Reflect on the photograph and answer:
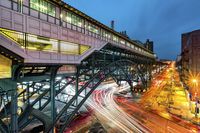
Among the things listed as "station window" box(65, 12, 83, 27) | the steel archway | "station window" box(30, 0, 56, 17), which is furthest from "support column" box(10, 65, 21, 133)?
"station window" box(65, 12, 83, 27)

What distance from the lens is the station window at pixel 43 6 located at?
1308 cm

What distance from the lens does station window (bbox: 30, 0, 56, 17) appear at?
1308 centimetres

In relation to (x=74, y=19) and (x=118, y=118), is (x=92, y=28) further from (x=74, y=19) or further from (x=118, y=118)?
(x=118, y=118)

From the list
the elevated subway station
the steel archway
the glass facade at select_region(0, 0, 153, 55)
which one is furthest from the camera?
the steel archway

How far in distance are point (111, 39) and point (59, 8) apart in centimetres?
1775

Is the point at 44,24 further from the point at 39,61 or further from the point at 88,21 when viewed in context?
the point at 88,21

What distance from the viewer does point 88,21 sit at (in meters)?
22.6

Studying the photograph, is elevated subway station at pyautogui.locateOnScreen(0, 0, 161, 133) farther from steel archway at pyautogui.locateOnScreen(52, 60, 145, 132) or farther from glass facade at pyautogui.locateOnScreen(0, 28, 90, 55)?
steel archway at pyautogui.locateOnScreen(52, 60, 145, 132)

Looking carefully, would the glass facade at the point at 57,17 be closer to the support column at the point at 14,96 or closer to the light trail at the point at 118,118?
the support column at the point at 14,96

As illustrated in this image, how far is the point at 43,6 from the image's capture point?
1416 centimetres

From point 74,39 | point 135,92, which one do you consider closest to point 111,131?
point 74,39

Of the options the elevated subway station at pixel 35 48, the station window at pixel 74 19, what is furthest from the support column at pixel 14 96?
the station window at pixel 74 19

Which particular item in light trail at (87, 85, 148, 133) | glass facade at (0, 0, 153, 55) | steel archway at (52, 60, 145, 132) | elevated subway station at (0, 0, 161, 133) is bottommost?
light trail at (87, 85, 148, 133)

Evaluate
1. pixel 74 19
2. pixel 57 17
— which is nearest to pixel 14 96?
pixel 57 17
